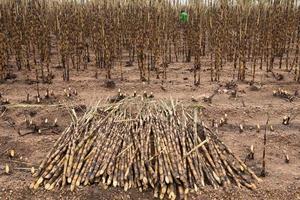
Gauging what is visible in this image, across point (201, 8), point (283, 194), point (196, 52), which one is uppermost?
point (201, 8)

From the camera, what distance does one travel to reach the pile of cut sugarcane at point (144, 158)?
2.74 metres

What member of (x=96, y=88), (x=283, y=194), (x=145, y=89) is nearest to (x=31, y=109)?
(x=96, y=88)

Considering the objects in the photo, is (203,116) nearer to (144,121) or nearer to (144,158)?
(144,121)

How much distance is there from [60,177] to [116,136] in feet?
1.71

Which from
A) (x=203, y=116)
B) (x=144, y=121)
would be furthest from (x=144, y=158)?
(x=203, y=116)

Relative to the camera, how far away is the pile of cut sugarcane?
→ 2744mm

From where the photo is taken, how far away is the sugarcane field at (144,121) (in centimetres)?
279

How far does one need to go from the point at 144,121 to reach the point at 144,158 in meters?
0.44

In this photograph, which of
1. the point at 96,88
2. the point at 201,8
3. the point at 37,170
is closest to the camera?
the point at 37,170

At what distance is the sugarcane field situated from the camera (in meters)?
2.79

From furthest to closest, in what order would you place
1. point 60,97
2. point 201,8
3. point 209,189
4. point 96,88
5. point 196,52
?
point 201,8, point 196,52, point 96,88, point 60,97, point 209,189

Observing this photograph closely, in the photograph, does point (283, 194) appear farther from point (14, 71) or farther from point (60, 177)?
point (14, 71)

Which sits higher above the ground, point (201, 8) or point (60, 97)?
point (201, 8)

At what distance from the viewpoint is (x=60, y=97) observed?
4.65 meters
